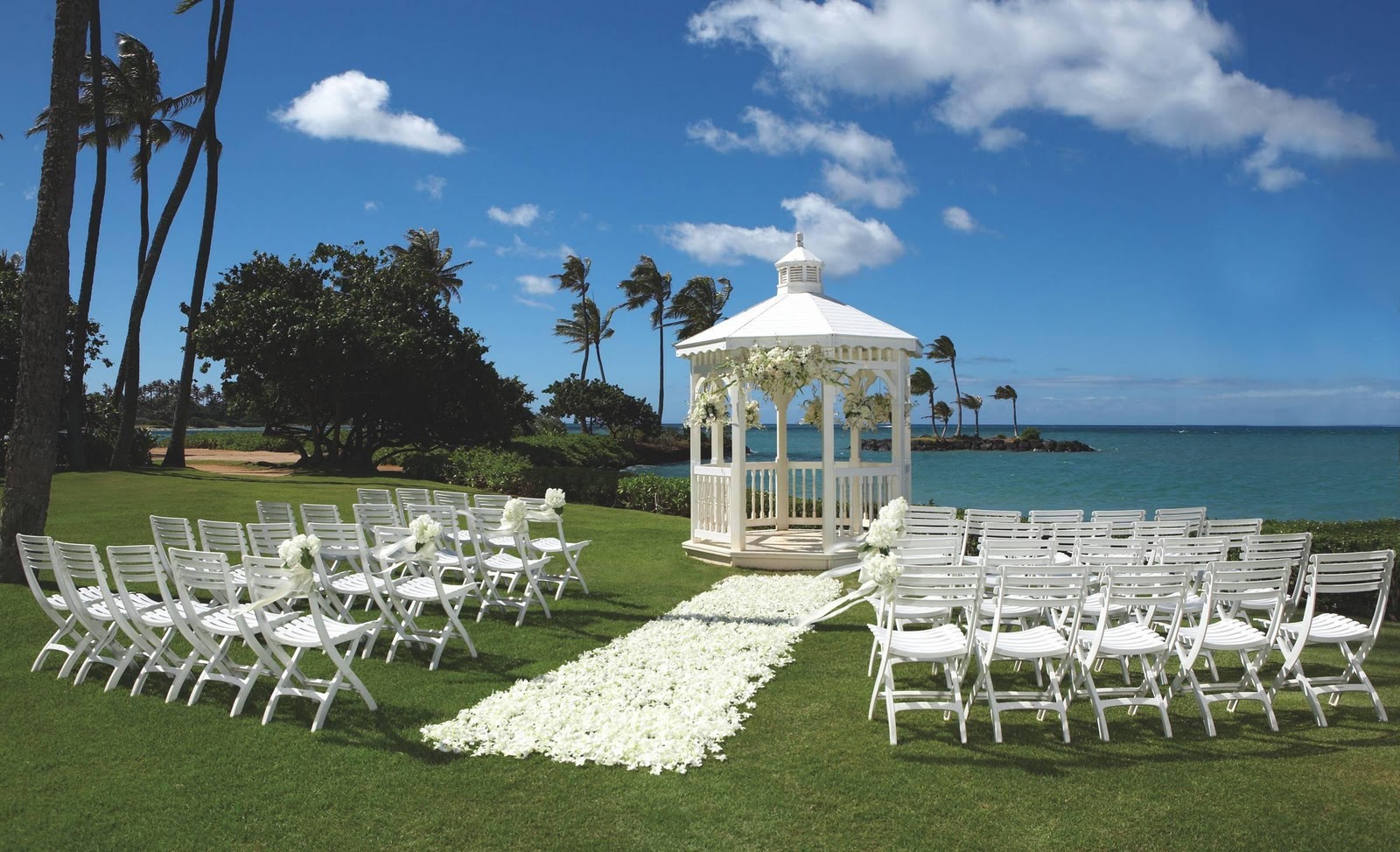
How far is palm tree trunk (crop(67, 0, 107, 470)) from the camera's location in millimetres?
22391

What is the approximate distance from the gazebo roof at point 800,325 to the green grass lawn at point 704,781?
581 centimetres

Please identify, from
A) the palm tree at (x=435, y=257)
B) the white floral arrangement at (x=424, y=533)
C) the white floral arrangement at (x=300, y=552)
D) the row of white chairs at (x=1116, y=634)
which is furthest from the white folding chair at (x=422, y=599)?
the palm tree at (x=435, y=257)

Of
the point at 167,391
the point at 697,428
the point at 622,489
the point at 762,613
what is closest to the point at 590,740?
the point at 762,613

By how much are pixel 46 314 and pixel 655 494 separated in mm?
11567

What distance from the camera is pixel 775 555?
1170 centimetres

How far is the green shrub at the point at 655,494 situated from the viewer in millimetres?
18672

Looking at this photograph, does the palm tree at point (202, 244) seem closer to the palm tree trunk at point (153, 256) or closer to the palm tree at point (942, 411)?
the palm tree trunk at point (153, 256)

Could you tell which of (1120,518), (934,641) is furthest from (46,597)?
(1120,518)

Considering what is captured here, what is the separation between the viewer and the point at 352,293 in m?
26.8

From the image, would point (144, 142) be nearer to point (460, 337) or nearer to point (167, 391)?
point (460, 337)

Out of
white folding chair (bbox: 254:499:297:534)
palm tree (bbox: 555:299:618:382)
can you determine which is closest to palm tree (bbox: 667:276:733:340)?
palm tree (bbox: 555:299:618:382)

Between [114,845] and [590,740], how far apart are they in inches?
89.9

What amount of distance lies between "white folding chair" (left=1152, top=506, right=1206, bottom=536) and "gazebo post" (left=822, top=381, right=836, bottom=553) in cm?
388

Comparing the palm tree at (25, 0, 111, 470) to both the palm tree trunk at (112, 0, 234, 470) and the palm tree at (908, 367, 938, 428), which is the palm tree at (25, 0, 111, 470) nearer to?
the palm tree trunk at (112, 0, 234, 470)
